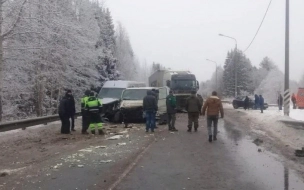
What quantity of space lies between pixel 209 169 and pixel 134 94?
12.6 metres

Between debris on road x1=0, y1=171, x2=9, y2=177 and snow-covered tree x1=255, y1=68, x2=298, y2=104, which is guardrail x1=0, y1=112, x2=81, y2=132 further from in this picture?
snow-covered tree x1=255, y1=68, x2=298, y2=104

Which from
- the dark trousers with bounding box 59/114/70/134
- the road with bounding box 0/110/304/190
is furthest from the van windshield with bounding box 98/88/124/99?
the road with bounding box 0/110/304/190

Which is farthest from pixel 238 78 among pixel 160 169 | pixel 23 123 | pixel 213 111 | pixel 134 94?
pixel 160 169

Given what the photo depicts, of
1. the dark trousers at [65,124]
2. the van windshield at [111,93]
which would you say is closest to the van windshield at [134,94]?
the van windshield at [111,93]

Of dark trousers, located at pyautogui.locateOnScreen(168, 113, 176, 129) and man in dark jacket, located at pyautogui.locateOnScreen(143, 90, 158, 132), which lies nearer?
man in dark jacket, located at pyautogui.locateOnScreen(143, 90, 158, 132)

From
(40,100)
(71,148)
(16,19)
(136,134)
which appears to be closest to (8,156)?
(71,148)

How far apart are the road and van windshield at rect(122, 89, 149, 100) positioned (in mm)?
8025

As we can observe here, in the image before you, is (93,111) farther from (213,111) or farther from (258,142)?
(258,142)

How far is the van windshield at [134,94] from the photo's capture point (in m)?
20.4

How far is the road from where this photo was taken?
7.08 metres

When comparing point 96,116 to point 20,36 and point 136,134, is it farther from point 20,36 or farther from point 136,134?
point 20,36

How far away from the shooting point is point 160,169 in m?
8.35

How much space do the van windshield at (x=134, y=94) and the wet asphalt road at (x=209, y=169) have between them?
27.3 ft

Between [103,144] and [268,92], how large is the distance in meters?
104
